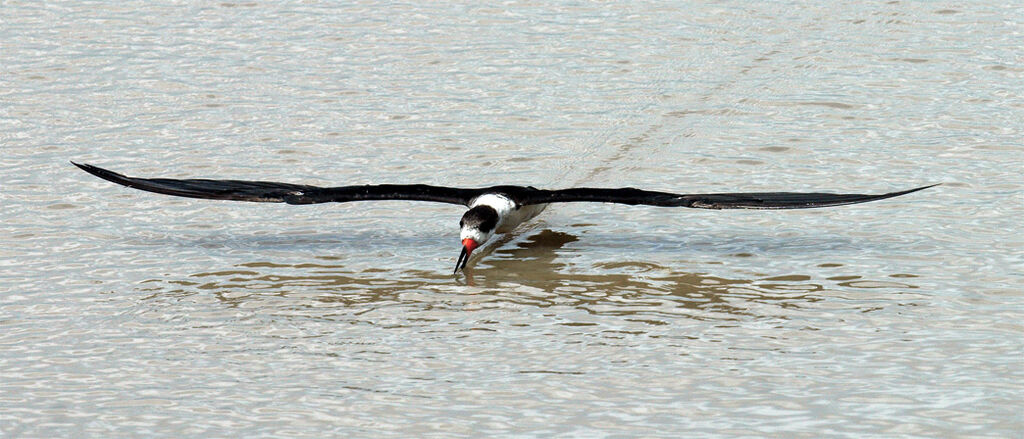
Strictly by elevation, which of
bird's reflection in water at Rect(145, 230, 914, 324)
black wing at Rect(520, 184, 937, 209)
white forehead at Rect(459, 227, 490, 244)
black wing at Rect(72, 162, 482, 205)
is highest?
black wing at Rect(72, 162, 482, 205)

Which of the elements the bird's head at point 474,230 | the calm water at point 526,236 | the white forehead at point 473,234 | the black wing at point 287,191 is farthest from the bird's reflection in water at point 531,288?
the black wing at point 287,191

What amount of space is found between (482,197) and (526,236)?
75 centimetres

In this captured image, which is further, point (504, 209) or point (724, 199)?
point (504, 209)

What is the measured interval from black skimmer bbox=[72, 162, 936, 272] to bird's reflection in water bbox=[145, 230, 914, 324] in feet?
1.24

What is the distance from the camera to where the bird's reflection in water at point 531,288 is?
10750 mm

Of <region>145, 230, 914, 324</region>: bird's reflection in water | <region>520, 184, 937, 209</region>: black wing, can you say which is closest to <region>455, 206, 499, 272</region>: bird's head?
<region>145, 230, 914, 324</region>: bird's reflection in water

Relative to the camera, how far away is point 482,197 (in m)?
12.5

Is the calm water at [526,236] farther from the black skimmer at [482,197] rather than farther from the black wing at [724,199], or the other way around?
the black wing at [724,199]

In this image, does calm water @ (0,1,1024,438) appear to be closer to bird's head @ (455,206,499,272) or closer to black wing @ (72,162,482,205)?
bird's head @ (455,206,499,272)

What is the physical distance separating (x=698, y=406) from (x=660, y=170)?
6635 millimetres

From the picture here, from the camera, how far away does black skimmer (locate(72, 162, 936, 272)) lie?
1142cm

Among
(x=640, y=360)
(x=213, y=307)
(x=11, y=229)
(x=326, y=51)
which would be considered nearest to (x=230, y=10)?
(x=326, y=51)

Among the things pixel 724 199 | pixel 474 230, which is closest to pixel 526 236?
pixel 474 230

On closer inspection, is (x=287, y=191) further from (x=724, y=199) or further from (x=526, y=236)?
(x=724, y=199)
